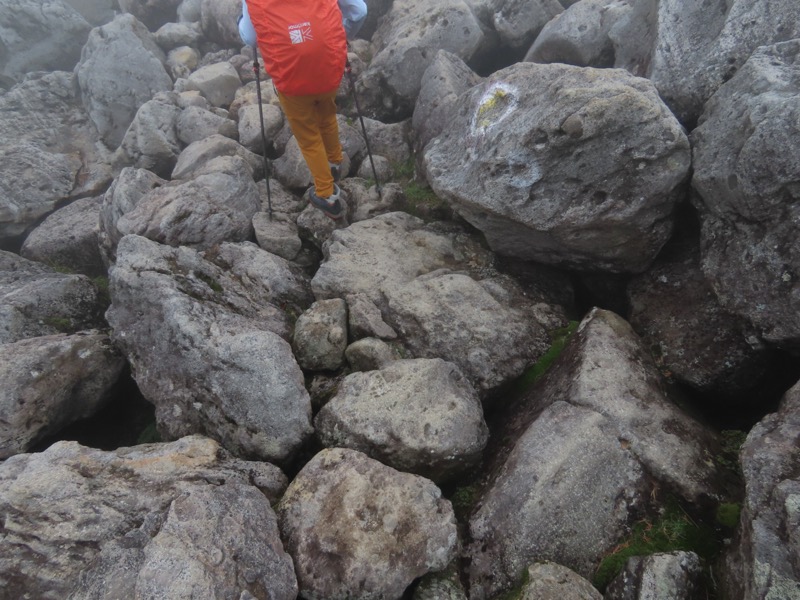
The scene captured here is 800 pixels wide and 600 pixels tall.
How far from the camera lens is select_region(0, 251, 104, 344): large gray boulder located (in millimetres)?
9281

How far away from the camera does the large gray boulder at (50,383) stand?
7.54 m

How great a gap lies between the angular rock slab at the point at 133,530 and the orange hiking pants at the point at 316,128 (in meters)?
5.80

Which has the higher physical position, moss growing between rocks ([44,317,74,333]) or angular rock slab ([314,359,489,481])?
angular rock slab ([314,359,489,481])

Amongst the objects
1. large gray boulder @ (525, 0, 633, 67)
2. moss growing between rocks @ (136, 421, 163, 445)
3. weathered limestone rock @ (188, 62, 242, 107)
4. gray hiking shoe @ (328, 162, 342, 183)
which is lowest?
moss growing between rocks @ (136, 421, 163, 445)

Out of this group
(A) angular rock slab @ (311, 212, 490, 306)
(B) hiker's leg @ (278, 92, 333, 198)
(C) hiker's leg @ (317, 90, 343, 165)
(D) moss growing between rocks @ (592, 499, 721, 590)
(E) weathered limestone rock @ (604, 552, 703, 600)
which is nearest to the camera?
(E) weathered limestone rock @ (604, 552, 703, 600)

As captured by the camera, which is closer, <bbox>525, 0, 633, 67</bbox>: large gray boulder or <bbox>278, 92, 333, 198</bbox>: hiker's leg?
<bbox>278, 92, 333, 198</bbox>: hiker's leg

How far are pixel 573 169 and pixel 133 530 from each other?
23.3 ft

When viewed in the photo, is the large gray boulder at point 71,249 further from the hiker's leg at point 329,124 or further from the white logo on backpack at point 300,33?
the white logo on backpack at point 300,33

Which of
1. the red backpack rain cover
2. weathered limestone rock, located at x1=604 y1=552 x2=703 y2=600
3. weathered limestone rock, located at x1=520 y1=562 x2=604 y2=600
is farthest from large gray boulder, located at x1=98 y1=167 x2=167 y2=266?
weathered limestone rock, located at x1=604 y1=552 x2=703 y2=600

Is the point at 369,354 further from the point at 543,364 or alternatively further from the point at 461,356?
the point at 543,364

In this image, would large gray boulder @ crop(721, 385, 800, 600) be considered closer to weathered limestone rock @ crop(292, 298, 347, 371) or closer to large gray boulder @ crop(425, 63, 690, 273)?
large gray boulder @ crop(425, 63, 690, 273)

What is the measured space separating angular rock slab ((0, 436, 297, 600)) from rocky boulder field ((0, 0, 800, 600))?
0.03 m

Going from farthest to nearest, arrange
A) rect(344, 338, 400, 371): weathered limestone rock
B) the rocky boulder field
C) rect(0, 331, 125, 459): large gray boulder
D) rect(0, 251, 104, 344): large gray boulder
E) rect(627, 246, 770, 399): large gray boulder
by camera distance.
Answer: rect(0, 251, 104, 344): large gray boulder → rect(344, 338, 400, 371): weathered limestone rock → rect(0, 331, 125, 459): large gray boulder → rect(627, 246, 770, 399): large gray boulder → the rocky boulder field

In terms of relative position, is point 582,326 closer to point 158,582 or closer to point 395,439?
point 395,439
